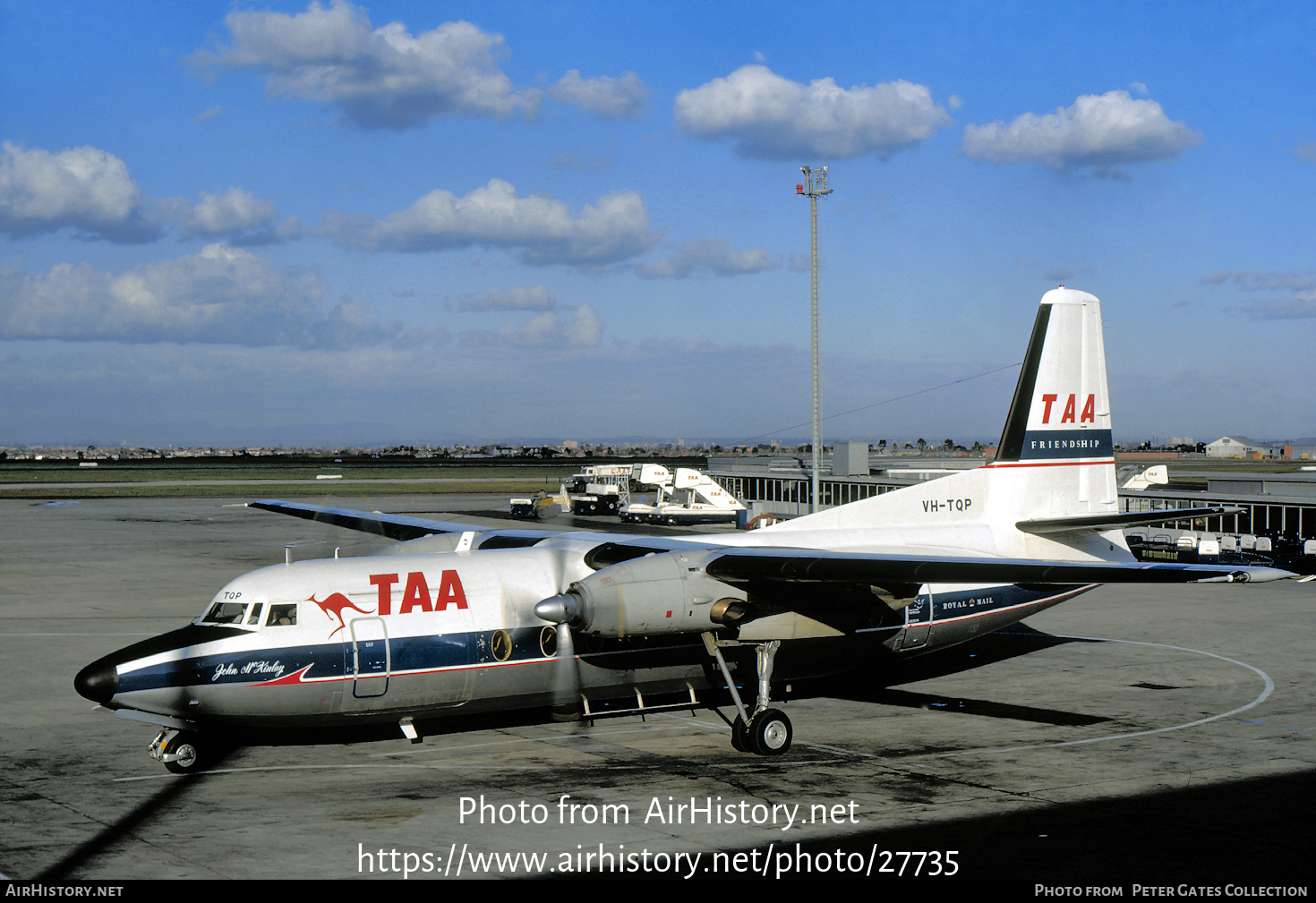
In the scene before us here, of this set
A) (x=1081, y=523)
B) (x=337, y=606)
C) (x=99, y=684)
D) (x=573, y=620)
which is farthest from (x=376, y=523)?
(x=1081, y=523)

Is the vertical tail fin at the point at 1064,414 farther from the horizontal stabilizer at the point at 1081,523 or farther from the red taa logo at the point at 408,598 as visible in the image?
the red taa logo at the point at 408,598

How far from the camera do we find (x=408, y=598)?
16.8 metres

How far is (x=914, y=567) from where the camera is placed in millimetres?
15859

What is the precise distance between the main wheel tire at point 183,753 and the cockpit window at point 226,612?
1.72 metres

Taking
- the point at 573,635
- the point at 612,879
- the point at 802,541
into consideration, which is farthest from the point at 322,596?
the point at 802,541

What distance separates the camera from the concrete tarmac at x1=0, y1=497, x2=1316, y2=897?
12.3 m

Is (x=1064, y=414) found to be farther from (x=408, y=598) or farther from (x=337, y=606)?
(x=337, y=606)

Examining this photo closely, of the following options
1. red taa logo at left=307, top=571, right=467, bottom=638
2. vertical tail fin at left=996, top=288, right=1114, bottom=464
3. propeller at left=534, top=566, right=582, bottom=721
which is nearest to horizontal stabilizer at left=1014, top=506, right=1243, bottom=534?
vertical tail fin at left=996, top=288, right=1114, bottom=464

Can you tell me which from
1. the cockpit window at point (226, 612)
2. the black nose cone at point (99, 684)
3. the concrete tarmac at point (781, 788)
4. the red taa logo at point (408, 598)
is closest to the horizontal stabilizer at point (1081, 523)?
the concrete tarmac at point (781, 788)

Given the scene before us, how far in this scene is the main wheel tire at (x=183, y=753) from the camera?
15812 mm

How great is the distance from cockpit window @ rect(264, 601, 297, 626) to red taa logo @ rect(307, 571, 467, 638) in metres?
0.29

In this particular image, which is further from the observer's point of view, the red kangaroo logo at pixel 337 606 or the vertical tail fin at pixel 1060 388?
the vertical tail fin at pixel 1060 388

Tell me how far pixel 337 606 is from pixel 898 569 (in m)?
8.42

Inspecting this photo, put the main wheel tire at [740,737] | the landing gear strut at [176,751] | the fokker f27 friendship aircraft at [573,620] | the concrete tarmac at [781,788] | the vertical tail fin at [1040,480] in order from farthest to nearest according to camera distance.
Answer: the vertical tail fin at [1040,480], the main wheel tire at [740,737], the landing gear strut at [176,751], the fokker f27 friendship aircraft at [573,620], the concrete tarmac at [781,788]
